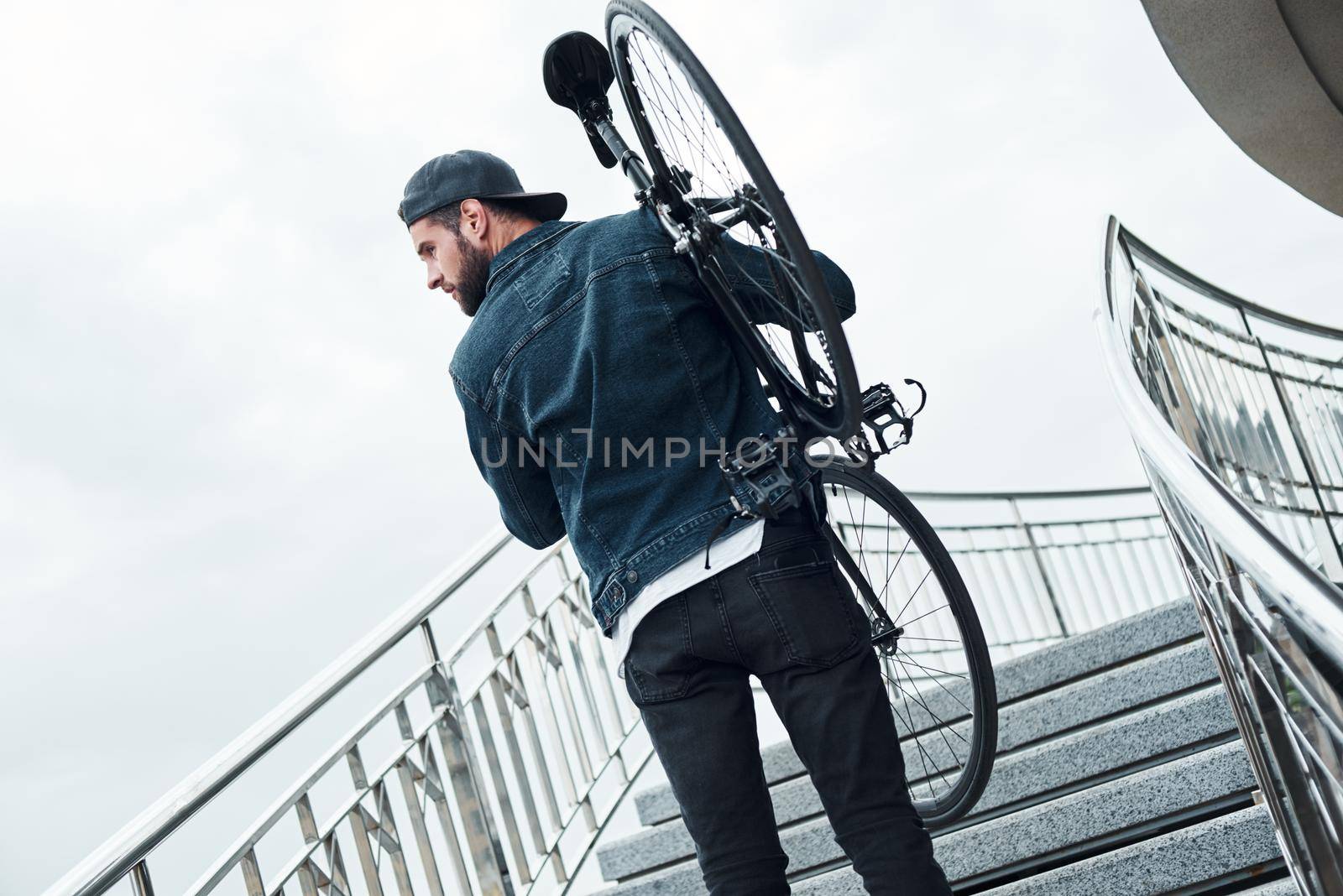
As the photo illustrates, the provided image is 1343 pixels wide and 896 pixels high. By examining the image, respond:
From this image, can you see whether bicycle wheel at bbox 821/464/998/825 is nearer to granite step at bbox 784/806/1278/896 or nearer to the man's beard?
granite step at bbox 784/806/1278/896

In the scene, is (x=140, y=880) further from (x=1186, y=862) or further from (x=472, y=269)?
(x=1186, y=862)

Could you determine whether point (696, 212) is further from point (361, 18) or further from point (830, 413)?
point (361, 18)

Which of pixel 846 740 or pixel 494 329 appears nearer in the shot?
pixel 846 740

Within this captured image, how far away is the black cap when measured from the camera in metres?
1.79

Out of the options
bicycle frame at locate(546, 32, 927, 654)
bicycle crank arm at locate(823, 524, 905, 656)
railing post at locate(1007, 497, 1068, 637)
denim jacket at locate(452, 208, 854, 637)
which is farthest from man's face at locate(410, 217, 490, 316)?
railing post at locate(1007, 497, 1068, 637)

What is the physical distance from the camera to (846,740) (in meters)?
1.48

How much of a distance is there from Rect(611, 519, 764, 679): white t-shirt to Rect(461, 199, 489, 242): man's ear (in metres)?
0.67

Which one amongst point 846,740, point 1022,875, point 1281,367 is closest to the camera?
point 846,740

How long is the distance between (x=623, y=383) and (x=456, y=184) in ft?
1.60

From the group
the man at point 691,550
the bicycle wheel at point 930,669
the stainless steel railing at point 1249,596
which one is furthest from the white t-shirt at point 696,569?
the stainless steel railing at point 1249,596

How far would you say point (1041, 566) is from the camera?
6.32 m

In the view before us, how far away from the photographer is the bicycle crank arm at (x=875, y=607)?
216cm

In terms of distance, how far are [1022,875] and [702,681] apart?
1345 millimetres

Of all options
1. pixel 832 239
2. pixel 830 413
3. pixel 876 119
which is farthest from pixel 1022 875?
pixel 876 119
